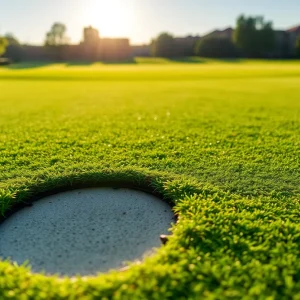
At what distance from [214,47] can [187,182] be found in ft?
180

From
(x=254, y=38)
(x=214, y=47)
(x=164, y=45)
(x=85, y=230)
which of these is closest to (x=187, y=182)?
(x=85, y=230)

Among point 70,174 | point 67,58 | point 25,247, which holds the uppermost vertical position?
point 67,58

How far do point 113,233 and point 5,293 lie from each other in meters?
0.85

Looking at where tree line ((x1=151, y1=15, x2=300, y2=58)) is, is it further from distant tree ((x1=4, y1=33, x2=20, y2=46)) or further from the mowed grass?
the mowed grass

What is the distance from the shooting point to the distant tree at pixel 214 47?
179 feet

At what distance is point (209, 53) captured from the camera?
55.1 meters

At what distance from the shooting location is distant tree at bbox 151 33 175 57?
5794 centimetres

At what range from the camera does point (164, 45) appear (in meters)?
58.0

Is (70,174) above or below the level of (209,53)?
below

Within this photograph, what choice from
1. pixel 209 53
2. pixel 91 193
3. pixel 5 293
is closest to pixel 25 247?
pixel 5 293

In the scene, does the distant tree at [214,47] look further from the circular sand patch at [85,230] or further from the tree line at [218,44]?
the circular sand patch at [85,230]

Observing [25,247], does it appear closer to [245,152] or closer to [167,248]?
[167,248]

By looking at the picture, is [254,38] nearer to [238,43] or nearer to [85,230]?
[238,43]

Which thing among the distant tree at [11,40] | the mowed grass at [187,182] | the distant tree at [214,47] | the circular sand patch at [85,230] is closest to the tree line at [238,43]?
the distant tree at [214,47]
